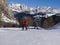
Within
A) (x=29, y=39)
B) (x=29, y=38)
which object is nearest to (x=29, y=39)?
(x=29, y=39)

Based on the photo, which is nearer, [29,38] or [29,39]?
[29,39]

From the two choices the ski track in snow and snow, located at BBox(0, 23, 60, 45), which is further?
snow, located at BBox(0, 23, 60, 45)

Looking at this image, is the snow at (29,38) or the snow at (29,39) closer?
the snow at (29,39)

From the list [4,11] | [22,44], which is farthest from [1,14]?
[22,44]

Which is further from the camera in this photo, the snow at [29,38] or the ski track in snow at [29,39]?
the snow at [29,38]

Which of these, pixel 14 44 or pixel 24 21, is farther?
pixel 24 21

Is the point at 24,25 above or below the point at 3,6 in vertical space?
below

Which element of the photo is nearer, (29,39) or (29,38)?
(29,39)

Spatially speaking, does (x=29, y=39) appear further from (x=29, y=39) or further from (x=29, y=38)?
(x=29, y=38)

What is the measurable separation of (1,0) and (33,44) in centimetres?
6960

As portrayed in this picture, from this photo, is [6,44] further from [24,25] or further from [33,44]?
[24,25]

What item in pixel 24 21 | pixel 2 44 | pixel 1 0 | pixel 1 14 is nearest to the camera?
pixel 2 44

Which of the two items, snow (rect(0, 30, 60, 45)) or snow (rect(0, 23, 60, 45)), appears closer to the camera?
snow (rect(0, 30, 60, 45))

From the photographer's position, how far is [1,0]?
75.2m
